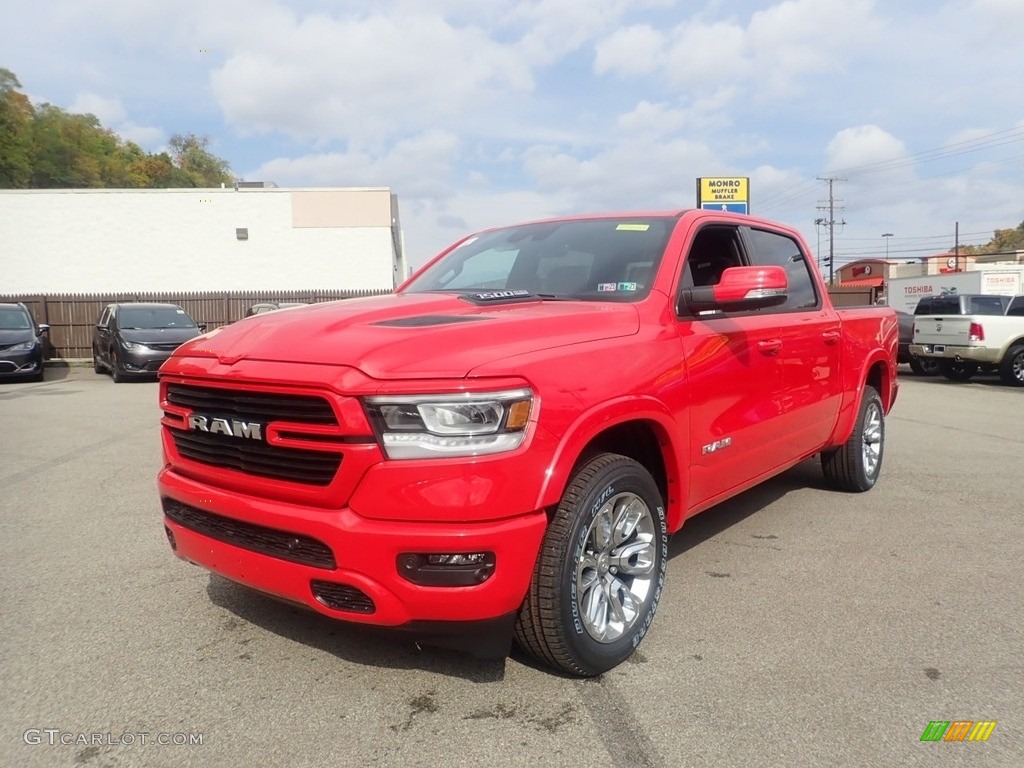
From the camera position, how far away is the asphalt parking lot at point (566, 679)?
2.50 m

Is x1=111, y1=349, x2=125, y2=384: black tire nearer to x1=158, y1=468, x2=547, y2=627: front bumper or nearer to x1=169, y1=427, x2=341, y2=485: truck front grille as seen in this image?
x1=169, y1=427, x2=341, y2=485: truck front grille

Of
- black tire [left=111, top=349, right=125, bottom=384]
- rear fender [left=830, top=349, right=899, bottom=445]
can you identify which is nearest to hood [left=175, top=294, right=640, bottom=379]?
rear fender [left=830, top=349, right=899, bottom=445]

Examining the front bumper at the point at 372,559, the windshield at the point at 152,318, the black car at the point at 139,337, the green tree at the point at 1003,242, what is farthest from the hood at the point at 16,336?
the green tree at the point at 1003,242

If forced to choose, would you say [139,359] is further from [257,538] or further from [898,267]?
[898,267]

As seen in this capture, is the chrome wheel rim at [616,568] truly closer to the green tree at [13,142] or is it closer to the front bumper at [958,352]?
the front bumper at [958,352]

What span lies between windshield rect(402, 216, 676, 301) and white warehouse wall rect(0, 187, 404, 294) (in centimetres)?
2637

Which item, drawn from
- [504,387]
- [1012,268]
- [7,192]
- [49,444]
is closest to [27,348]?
[49,444]

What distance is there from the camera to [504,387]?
8.17 feet

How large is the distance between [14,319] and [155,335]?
2707 mm

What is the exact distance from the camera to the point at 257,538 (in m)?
2.72

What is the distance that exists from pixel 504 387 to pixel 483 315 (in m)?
0.62

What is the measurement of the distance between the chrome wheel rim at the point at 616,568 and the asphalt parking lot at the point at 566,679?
0.69ft

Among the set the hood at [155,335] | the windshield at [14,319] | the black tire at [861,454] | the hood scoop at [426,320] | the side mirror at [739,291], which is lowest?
the black tire at [861,454]

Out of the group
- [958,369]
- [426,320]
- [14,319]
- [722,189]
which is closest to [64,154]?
[14,319]
